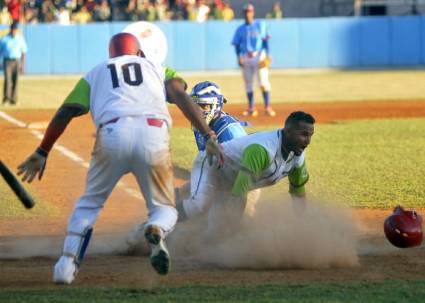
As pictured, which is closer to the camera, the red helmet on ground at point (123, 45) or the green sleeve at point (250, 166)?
the red helmet on ground at point (123, 45)

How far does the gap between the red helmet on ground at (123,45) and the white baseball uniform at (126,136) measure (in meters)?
0.15

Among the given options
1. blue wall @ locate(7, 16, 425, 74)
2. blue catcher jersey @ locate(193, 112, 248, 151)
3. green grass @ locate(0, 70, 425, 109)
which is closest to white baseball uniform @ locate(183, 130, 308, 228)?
blue catcher jersey @ locate(193, 112, 248, 151)

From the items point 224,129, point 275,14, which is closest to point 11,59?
point 275,14

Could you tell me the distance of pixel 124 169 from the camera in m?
7.72

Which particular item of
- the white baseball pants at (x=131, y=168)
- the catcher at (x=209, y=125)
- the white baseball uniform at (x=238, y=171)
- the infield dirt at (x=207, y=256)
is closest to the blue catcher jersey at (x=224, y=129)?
Result: the catcher at (x=209, y=125)

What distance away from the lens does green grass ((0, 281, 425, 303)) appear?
7387mm

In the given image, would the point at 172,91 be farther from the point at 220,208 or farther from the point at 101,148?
the point at 220,208

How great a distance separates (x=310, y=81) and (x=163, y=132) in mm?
30482

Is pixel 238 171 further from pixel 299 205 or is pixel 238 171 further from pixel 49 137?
pixel 49 137

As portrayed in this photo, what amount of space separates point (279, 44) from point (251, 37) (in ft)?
56.3

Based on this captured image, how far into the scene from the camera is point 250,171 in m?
9.00

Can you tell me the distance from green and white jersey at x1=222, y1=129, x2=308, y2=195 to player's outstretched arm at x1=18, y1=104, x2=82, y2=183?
5.99ft

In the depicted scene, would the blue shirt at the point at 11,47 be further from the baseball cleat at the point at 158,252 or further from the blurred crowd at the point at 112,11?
the baseball cleat at the point at 158,252

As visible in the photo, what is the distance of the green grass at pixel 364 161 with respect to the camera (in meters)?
13.9
